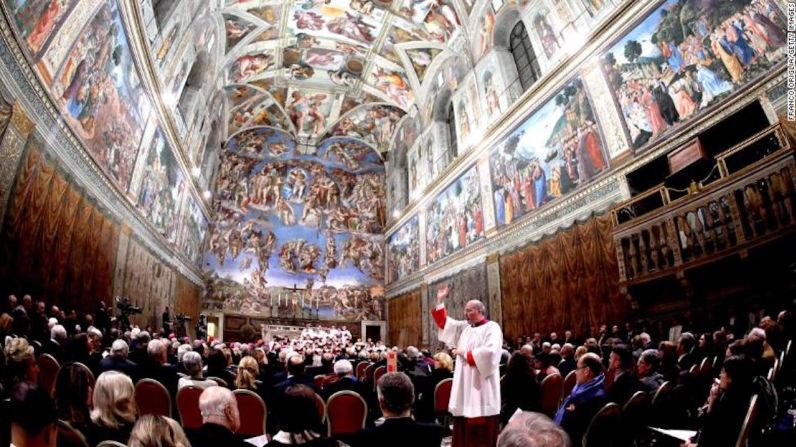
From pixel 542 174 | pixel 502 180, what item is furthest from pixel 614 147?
pixel 502 180

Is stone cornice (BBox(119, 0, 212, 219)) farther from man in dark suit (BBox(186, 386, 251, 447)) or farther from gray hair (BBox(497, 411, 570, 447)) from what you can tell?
gray hair (BBox(497, 411, 570, 447))

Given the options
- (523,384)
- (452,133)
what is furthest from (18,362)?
(452,133)

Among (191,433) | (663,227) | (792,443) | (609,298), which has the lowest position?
(792,443)

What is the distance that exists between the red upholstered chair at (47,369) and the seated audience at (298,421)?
159 inches

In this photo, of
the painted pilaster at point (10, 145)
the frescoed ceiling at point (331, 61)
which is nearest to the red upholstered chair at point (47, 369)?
the painted pilaster at point (10, 145)

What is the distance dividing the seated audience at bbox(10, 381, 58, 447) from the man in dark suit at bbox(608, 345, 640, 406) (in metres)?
3.79

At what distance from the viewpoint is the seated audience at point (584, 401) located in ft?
12.0

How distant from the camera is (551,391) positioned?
18.2 feet

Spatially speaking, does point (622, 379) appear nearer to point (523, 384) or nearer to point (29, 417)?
point (523, 384)

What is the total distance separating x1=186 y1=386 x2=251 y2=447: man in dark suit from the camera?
7.98 feet

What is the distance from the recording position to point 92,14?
9477mm

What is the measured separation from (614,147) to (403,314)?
54.5 ft

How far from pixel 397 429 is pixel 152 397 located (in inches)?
126

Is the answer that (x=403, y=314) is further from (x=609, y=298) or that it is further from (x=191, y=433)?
(x=191, y=433)
